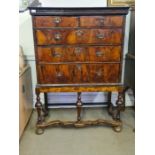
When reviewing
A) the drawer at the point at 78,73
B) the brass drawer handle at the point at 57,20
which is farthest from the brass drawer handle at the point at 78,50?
the brass drawer handle at the point at 57,20

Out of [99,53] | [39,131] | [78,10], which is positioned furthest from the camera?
[39,131]

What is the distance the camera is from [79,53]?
1.92 m

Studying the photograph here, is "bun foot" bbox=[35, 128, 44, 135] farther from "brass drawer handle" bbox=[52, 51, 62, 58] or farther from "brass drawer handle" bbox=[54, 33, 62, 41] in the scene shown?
"brass drawer handle" bbox=[54, 33, 62, 41]

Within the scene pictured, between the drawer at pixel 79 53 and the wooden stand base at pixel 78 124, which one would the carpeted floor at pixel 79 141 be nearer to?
the wooden stand base at pixel 78 124

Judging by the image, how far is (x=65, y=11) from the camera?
5.98 ft

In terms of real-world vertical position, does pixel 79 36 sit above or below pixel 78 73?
above

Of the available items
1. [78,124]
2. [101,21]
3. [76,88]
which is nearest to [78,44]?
[101,21]

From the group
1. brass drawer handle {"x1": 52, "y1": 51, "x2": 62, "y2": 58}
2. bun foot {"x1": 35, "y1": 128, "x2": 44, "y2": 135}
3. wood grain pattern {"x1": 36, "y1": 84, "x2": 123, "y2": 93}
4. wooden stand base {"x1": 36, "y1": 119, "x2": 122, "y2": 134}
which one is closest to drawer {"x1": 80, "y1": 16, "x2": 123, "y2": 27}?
brass drawer handle {"x1": 52, "y1": 51, "x2": 62, "y2": 58}

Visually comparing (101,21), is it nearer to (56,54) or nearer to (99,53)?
(99,53)

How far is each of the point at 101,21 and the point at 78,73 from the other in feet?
1.60

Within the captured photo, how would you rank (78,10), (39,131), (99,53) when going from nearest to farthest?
(78,10) → (99,53) → (39,131)

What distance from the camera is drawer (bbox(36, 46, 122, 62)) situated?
1908 mm
